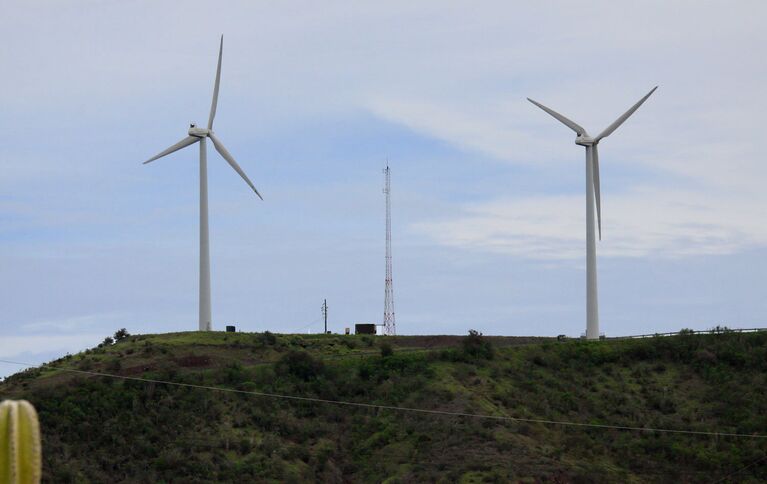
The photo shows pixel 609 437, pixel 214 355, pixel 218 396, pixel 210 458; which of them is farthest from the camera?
pixel 214 355

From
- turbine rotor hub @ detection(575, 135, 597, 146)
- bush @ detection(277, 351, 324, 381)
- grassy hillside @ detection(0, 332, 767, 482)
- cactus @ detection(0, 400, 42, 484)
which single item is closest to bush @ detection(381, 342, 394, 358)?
grassy hillside @ detection(0, 332, 767, 482)

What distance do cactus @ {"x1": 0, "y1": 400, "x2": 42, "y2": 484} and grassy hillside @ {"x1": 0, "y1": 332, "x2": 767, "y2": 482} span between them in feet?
196

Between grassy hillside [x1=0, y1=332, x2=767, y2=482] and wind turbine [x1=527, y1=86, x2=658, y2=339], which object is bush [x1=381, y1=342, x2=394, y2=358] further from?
wind turbine [x1=527, y1=86, x2=658, y2=339]

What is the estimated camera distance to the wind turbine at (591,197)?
10119cm

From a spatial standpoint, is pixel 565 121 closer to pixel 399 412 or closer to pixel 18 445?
pixel 399 412

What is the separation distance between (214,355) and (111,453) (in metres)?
22.0

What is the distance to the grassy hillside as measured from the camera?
249 feet

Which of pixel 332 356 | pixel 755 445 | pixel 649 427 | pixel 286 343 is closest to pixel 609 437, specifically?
pixel 649 427

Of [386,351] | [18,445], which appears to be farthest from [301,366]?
[18,445]

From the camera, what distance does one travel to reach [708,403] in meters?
88.8

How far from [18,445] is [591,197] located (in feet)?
295

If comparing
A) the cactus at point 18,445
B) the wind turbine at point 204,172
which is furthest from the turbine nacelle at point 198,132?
the cactus at point 18,445

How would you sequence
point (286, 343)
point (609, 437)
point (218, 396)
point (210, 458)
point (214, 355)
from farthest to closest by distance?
point (286, 343) → point (214, 355) → point (218, 396) → point (609, 437) → point (210, 458)

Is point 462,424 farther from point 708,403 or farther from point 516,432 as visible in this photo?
point 708,403
